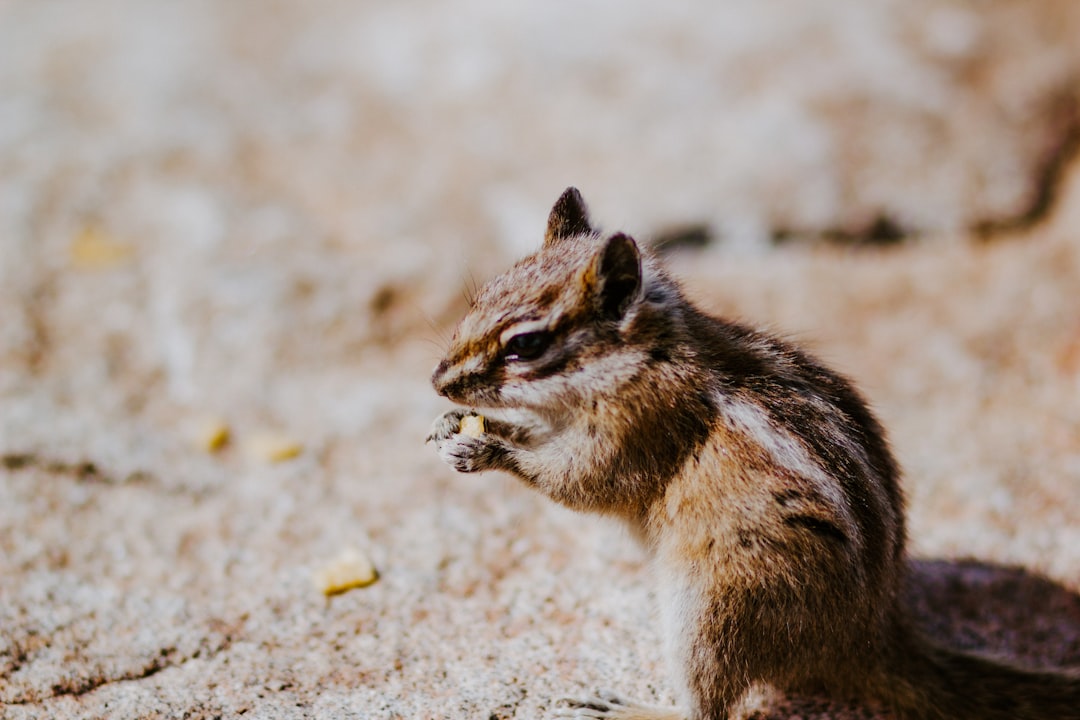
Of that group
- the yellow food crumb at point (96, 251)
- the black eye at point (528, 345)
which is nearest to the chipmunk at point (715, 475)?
the black eye at point (528, 345)

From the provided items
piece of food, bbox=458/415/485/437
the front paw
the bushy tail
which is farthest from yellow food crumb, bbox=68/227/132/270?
the bushy tail

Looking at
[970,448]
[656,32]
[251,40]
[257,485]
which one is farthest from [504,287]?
[251,40]

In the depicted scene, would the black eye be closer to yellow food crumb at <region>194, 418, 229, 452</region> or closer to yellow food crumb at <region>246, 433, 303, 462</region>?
yellow food crumb at <region>246, 433, 303, 462</region>

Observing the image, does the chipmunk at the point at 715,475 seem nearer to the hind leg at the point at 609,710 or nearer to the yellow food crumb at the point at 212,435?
the hind leg at the point at 609,710

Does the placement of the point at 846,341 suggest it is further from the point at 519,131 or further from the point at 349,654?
the point at 349,654

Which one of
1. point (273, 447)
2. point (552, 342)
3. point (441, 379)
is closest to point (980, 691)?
point (552, 342)

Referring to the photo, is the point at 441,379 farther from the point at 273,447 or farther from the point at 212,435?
the point at 212,435
